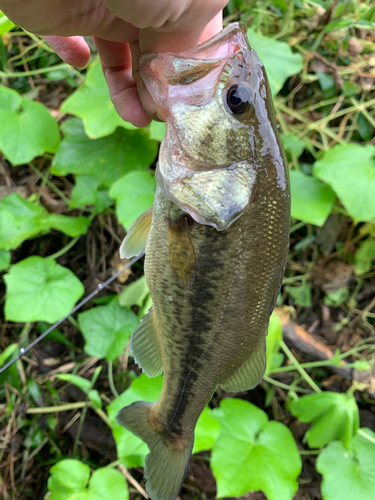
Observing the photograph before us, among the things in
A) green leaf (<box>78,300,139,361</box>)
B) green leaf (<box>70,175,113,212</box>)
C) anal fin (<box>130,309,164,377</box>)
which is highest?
anal fin (<box>130,309,164,377</box>)

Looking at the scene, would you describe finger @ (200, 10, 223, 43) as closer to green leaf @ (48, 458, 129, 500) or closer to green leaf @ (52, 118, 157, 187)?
green leaf @ (52, 118, 157, 187)

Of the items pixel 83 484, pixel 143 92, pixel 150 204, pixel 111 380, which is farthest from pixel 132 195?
pixel 83 484

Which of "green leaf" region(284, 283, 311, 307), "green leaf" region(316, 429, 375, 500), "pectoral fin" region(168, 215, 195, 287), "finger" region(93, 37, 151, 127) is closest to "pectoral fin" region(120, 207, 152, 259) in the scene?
"pectoral fin" region(168, 215, 195, 287)

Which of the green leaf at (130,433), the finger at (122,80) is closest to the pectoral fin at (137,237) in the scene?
the finger at (122,80)

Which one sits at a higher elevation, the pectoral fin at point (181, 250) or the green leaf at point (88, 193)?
the pectoral fin at point (181, 250)

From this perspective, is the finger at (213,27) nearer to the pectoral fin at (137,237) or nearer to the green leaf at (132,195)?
the pectoral fin at (137,237)

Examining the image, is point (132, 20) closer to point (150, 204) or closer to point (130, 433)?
point (150, 204)
